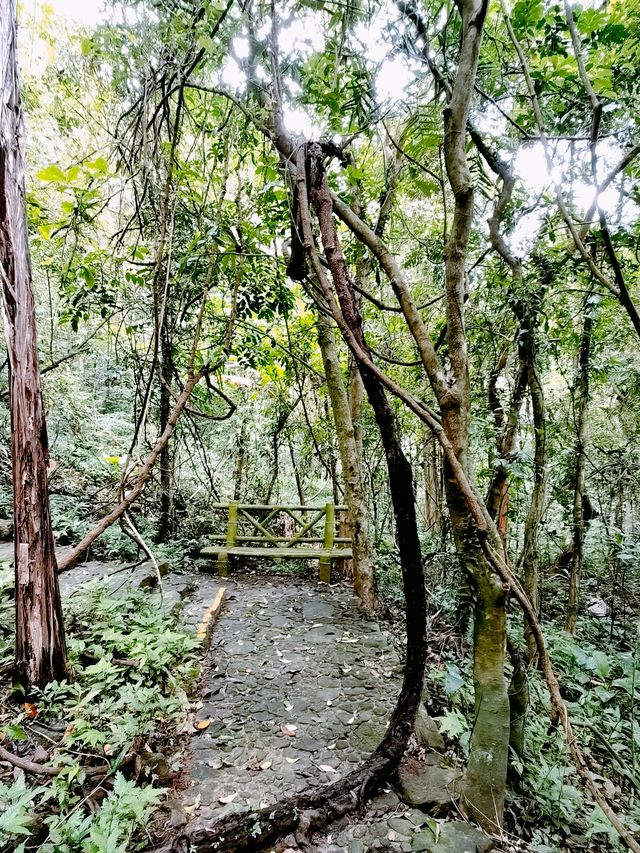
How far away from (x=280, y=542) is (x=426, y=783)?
4.36m

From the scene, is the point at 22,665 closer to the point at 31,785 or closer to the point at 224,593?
the point at 31,785

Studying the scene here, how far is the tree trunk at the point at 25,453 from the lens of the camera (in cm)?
249

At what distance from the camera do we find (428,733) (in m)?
2.90

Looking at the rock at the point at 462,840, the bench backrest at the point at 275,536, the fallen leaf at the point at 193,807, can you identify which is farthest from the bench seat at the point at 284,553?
the rock at the point at 462,840

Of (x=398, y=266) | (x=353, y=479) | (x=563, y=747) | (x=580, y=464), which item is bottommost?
(x=563, y=747)

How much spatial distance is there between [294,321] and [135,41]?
4348mm

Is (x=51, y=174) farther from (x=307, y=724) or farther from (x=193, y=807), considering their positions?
(x=307, y=724)

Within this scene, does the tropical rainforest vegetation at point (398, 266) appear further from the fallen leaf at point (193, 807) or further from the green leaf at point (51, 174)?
the fallen leaf at point (193, 807)

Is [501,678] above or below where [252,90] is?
below

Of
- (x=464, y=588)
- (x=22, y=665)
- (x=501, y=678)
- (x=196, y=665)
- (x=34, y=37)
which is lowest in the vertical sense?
(x=196, y=665)

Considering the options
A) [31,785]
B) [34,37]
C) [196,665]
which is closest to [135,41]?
[34,37]

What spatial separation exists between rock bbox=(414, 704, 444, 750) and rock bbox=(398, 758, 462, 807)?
20cm

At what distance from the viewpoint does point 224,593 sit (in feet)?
17.6

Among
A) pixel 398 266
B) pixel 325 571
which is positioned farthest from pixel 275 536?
Answer: pixel 398 266
